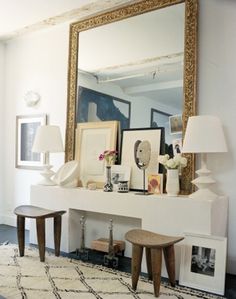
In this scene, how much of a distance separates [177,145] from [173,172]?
13.4 inches

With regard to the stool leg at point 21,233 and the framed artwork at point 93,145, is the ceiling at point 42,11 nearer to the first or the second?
the framed artwork at point 93,145

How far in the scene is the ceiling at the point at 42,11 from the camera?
3717mm

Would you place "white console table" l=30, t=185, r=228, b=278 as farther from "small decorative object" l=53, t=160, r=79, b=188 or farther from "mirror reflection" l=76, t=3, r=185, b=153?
"mirror reflection" l=76, t=3, r=185, b=153

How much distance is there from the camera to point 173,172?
305 centimetres

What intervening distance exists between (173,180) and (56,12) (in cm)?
255

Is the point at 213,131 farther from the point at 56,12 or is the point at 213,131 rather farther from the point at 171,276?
the point at 56,12

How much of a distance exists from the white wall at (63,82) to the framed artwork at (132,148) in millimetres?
533

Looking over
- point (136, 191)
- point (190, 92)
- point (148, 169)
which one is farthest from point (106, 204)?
point (190, 92)

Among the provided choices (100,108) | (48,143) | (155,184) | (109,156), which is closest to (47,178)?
(48,143)

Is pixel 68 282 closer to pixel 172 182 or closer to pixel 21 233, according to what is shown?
pixel 21 233

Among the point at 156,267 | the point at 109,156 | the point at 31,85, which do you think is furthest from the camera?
the point at 31,85

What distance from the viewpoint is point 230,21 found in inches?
120

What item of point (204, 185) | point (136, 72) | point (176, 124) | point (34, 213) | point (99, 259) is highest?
point (136, 72)

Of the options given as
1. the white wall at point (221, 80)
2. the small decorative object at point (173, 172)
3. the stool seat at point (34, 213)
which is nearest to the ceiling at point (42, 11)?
the white wall at point (221, 80)
